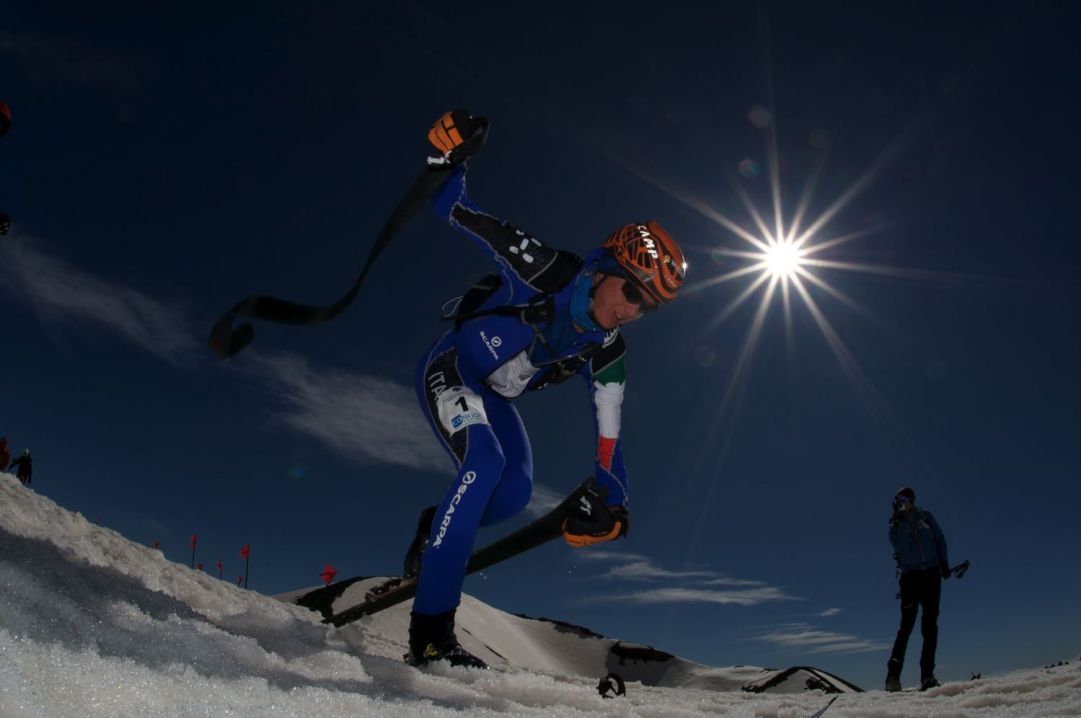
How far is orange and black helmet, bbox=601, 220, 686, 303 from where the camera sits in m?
5.02

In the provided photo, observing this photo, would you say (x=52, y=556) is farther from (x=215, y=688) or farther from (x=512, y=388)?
(x=512, y=388)

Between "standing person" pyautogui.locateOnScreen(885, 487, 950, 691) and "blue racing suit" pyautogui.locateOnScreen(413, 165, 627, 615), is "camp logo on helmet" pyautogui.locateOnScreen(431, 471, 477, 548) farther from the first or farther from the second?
"standing person" pyautogui.locateOnScreen(885, 487, 950, 691)

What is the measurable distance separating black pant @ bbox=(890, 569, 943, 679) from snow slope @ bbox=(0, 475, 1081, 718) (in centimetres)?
325

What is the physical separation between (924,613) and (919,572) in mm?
565

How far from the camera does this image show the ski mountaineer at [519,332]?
16.1 ft

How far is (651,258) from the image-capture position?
16.5 ft

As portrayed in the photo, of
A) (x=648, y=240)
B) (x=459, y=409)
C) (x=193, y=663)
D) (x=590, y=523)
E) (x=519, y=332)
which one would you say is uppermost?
(x=648, y=240)

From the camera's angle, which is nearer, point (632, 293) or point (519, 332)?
point (632, 293)

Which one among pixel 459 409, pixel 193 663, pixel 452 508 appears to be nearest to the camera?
pixel 193 663

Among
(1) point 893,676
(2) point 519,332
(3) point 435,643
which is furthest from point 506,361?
(1) point 893,676

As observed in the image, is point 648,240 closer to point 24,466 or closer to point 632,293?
point 632,293

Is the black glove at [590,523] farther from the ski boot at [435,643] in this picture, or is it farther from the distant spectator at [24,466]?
the distant spectator at [24,466]

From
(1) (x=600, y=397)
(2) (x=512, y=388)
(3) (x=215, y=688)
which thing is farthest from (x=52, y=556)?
(1) (x=600, y=397)

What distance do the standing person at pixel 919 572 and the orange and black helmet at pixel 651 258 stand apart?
6.80 metres
